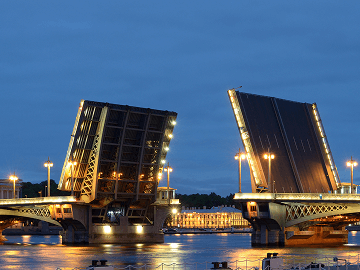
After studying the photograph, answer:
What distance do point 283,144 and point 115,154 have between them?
17.7 m

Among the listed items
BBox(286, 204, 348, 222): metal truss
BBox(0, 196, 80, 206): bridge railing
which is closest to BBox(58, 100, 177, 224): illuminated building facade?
BBox(0, 196, 80, 206): bridge railing

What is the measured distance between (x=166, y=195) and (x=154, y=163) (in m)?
10.5

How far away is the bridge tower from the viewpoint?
63594 millimetres

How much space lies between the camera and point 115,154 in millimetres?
66062

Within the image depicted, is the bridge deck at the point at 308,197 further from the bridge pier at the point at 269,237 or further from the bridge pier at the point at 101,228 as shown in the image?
the bridge pier at the point at 101,228

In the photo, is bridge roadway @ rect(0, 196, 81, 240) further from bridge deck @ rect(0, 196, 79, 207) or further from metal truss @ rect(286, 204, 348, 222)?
metal truss @ rect(286, 204, 348, 222)

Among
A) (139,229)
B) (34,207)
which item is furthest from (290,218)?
(34,207)

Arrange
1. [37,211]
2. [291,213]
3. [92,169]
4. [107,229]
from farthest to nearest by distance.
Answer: [37,211] < [107,229] < [291,213] < [92,169]

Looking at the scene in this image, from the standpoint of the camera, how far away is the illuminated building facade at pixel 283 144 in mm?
66312

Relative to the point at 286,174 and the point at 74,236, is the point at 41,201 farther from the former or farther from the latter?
the point at 286,174

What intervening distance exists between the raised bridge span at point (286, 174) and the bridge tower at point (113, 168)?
8.60 m

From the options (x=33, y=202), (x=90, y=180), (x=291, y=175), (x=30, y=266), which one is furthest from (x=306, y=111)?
(x=30, y=266)

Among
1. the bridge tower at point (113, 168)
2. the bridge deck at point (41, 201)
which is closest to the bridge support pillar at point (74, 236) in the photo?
the bridge tower at point (113, 168)

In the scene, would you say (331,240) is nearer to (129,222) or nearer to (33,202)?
(129,222)
